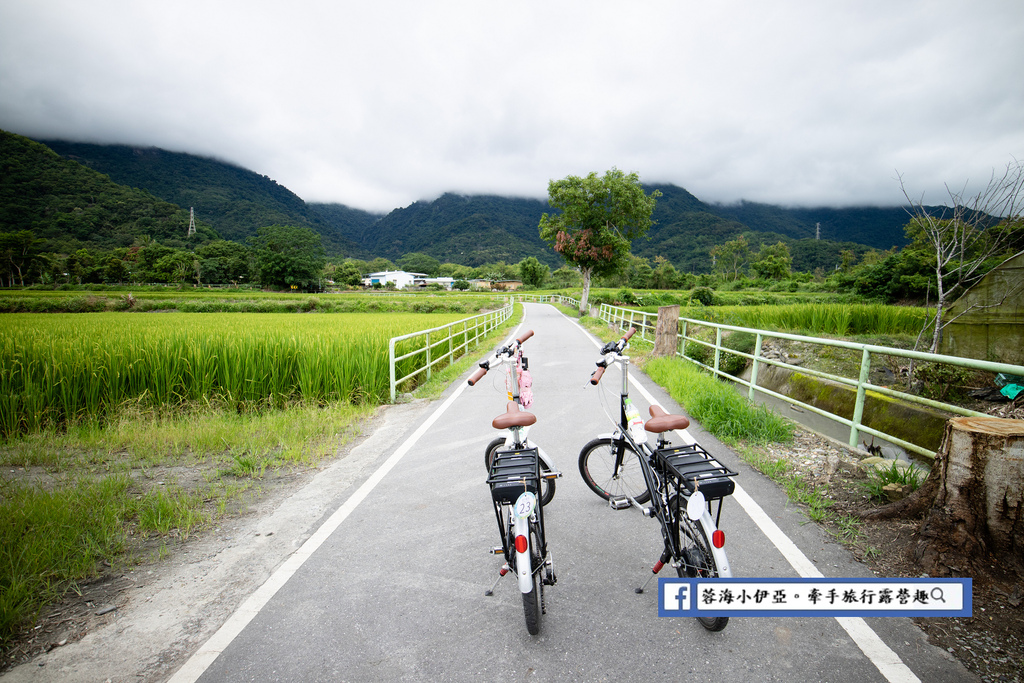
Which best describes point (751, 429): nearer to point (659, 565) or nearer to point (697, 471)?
point (659, 565)

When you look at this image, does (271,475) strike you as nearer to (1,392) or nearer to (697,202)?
(1,392)

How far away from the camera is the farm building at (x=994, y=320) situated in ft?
24.7

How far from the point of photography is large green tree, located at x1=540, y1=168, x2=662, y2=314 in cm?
3142

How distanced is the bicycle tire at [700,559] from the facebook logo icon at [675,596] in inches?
31.0

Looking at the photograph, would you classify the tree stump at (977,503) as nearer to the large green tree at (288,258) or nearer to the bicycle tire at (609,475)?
the bicycle tire at (609,475)

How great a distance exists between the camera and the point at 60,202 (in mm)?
18750

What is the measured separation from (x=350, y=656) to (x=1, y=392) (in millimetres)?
7183

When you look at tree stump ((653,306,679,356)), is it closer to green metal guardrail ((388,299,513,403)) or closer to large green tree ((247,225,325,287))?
green metal guardrail ((388,299,513,403))

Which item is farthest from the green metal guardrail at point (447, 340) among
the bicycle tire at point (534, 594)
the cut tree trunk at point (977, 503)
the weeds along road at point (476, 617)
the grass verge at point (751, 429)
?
the cut tree trunk at point (977, 503)

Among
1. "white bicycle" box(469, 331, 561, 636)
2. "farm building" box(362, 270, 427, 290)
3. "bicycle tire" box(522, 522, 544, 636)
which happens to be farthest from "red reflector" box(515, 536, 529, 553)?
"farm building" box(362, 270, 427, 290)

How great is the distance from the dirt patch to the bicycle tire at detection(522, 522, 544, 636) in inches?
71.9

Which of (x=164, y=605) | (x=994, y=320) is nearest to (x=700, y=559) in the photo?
(x=164, y=605)

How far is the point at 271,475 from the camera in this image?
13.8ft

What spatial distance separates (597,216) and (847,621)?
3202 centimetres
